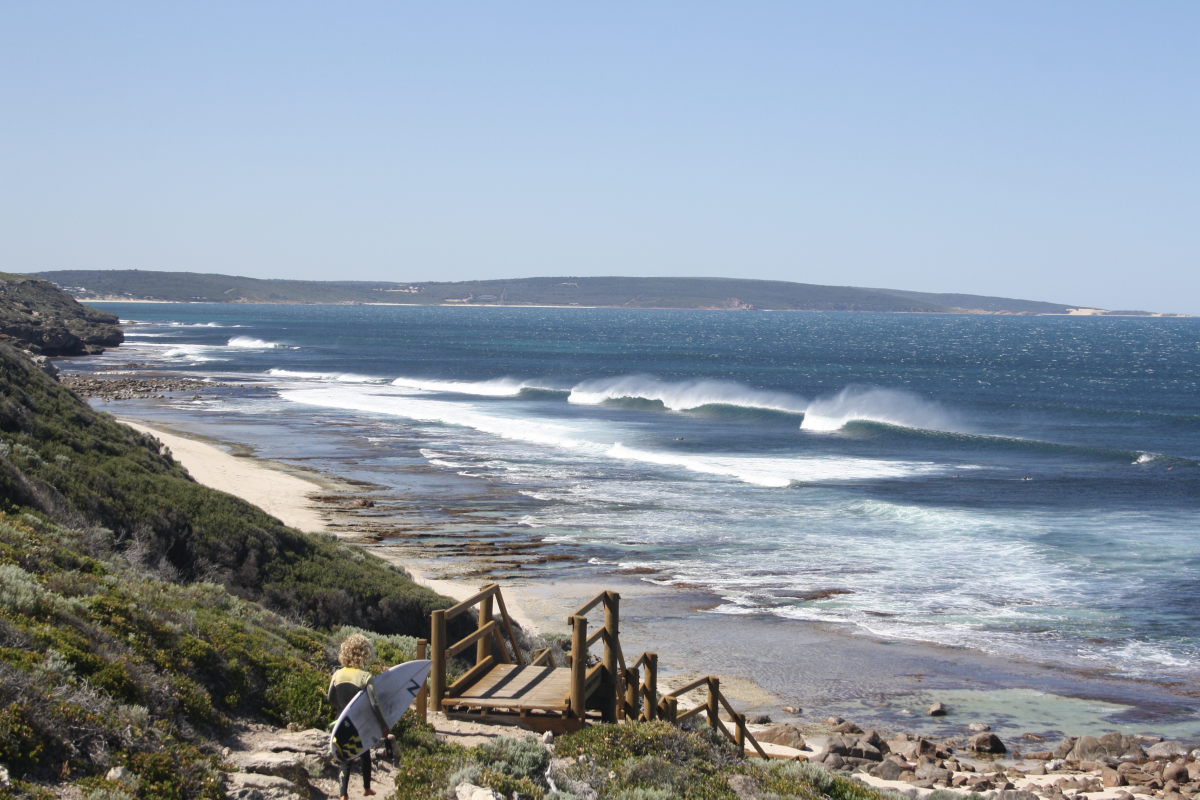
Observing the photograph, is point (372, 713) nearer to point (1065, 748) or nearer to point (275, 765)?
point (275, 765)

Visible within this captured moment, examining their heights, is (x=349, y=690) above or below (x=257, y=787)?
above

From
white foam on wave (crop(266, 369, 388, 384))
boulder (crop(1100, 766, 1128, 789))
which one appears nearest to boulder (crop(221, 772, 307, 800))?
boulder (crop(1100, 766, 1128, 789))

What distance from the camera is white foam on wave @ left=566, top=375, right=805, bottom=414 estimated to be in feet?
199

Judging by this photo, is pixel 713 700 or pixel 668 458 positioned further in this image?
pixel 668 458

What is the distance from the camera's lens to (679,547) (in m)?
23.3

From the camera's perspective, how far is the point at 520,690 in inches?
352

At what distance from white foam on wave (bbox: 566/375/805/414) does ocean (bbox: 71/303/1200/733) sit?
394 millimetres

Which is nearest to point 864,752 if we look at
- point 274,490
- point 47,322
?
point 274,490

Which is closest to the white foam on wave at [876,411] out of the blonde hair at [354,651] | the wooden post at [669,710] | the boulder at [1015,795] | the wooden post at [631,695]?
the boulder at [1015,795]

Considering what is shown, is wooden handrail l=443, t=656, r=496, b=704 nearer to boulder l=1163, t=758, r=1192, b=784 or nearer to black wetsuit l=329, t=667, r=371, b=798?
black wetsuit l=329, t=667, r=371, b=798

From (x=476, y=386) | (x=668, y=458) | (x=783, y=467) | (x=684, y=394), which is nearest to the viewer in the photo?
(x=783, y=467)

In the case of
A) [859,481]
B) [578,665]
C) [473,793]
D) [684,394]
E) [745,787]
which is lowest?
[859,481]

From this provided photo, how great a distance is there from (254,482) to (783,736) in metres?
20.5

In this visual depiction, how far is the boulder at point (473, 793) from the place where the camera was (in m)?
6.72
